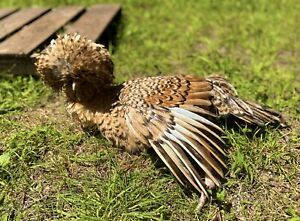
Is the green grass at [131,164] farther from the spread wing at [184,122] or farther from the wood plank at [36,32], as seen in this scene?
the wood plank at [36,32]

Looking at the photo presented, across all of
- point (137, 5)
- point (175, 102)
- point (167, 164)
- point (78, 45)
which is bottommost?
point (137, 5)

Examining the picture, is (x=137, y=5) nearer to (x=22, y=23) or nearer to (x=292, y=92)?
(x=22, y=23)

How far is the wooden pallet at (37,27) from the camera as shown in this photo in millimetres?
3875

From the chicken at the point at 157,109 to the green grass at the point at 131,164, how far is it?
4.2 inches

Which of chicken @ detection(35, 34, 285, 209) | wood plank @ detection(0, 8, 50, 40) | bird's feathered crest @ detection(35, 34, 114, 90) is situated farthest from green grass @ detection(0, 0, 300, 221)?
wood plank @ detection(0, 8, 50, 40)

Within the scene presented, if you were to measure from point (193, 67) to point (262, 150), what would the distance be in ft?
4.84

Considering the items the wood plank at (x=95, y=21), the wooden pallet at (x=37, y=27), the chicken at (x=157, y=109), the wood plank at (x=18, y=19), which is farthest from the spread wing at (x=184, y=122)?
the wood plank at (x=18, y=19)

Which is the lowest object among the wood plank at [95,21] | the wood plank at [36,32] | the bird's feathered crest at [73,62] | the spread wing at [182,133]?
the wood plank at [95,21]

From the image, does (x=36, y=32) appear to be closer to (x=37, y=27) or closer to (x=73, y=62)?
(x=37, y=27)

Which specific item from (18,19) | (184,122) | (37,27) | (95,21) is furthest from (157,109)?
(18,19)

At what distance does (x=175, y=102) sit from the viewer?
2.80 meters

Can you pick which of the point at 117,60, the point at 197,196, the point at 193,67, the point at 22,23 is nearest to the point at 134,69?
the point at 117,60

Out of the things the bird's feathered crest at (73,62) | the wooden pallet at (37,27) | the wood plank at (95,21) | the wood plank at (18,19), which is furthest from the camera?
the wood plank at (95,21)

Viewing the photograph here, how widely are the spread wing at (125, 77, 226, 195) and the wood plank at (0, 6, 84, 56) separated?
147 centimetres
